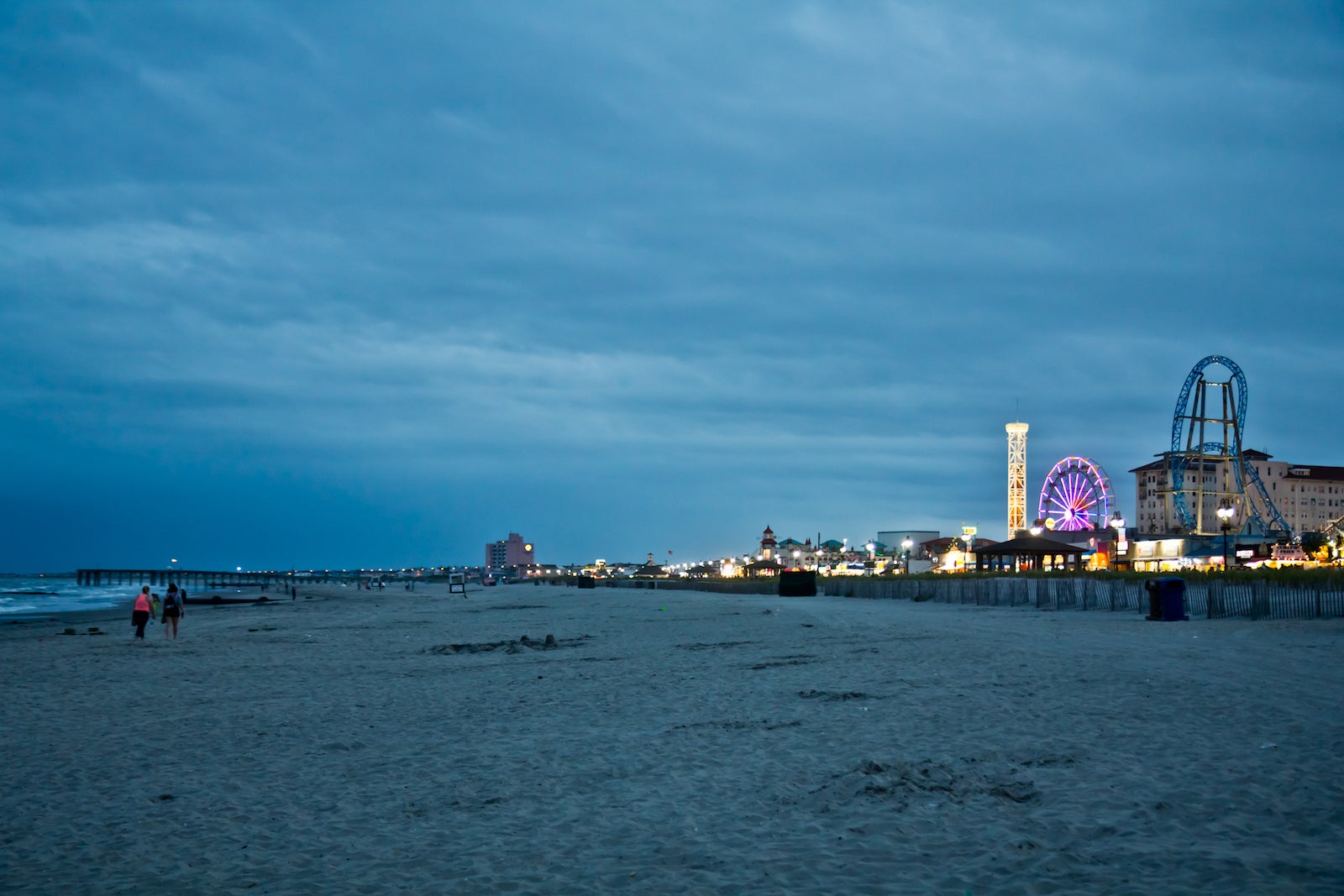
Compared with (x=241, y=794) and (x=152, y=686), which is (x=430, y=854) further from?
(x=152, y=686)

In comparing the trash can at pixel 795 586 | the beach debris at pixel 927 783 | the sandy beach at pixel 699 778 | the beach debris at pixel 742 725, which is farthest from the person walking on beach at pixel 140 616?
the trash can at pixel 795 586

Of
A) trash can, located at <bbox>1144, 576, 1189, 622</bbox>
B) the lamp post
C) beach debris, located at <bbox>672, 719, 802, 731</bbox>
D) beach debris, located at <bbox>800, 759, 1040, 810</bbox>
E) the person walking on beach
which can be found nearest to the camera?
beach debris, located at <bbox>800, 759, 1040, 810</bbox>

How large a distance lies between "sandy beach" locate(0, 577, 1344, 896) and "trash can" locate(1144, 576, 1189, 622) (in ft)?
27.7

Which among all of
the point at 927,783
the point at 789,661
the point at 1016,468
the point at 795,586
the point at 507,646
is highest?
the point at 1016,468

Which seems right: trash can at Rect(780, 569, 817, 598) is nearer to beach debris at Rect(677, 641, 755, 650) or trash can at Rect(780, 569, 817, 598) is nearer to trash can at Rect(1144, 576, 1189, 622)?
trash can at Rect(1144, 576, 1189, 622)

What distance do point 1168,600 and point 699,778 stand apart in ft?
70.0

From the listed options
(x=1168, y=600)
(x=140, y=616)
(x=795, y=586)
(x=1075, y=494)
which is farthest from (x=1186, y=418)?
(x=140, y=616)

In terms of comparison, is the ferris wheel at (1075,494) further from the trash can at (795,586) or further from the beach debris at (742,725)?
the beach debris at (742,725)

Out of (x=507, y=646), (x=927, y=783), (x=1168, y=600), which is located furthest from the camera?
(x=1168, y=600)

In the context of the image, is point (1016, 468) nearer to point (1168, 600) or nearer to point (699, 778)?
point (1168, 600)

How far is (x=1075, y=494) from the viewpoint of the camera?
9594cm

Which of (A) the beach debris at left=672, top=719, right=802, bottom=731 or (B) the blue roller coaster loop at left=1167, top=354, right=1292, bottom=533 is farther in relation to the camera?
(B) the blue roller coaster loop at left=1167, top=354, right=1292, bottom=533

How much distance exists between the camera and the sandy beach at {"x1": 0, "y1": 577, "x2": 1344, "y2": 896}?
5.54 meters

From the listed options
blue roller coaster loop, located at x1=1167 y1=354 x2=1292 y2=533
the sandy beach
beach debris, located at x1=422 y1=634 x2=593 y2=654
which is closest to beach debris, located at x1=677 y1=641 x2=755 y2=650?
beach debris, located at x1=422 y1=634 x2=593 y2=654
